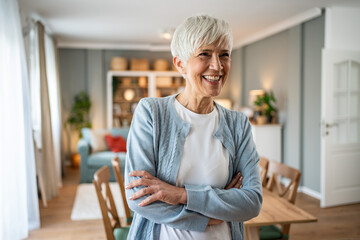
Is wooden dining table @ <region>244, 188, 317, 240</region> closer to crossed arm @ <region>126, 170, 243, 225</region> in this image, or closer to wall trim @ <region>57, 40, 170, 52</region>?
crossed arm @ <region>126, 170, 243, 225</region>

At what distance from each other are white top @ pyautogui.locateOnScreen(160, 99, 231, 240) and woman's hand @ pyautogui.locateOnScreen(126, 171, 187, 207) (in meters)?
0.05

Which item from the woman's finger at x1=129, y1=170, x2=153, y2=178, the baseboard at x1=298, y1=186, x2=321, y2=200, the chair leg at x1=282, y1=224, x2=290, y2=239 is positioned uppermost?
the woman's finger at x1=129, y1=170, x2=153, y2=178

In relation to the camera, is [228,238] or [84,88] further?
[84,88]

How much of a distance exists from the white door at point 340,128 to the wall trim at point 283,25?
0.79m

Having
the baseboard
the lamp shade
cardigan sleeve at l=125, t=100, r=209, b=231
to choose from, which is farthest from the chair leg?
Answer: the lamp shade

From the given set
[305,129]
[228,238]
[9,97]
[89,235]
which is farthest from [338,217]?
[9,97]

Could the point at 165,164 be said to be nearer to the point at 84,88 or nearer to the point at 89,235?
the point at 89,235

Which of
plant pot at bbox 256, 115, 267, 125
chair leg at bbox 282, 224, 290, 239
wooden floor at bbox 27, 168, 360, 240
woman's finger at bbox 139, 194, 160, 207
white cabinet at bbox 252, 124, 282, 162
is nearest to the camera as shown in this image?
woman's finger at bbox 139, 194, 160, 207

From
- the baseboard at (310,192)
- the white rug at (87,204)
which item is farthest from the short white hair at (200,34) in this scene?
the baseboard at (310,192)

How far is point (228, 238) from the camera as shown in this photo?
1.13 meters

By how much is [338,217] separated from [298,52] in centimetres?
257

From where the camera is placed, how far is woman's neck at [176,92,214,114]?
1.14 metres

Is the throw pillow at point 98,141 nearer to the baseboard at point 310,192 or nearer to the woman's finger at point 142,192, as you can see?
the baseboard at point 310,192

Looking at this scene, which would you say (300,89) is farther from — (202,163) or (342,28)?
(202,163)
